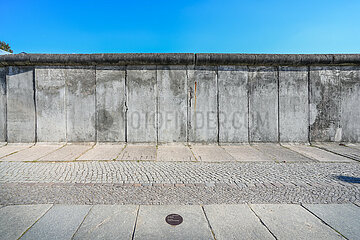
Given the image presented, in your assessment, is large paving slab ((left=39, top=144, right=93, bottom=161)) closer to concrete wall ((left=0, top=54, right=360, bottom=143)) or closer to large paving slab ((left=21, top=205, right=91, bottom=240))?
concrete wall ((left=0, top=54, right=360, bottom=143))

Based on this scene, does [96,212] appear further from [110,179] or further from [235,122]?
[235,122]

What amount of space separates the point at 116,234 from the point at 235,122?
5247 mm

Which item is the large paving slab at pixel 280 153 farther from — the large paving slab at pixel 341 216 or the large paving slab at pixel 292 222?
the large paving slab at pixel 292 222

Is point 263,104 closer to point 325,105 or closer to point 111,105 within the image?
point 325,105

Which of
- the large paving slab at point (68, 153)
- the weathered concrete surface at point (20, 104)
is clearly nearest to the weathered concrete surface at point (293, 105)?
the large paving slab at point (68, 153)

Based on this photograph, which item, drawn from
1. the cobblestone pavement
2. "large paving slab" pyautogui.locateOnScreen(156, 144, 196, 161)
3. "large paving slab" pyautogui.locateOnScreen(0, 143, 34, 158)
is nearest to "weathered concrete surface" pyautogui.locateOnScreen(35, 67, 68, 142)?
"large paving slab" pyautogui.locateOnScreen(0, 143, 34, 158)

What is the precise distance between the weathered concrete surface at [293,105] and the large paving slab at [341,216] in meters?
4.13

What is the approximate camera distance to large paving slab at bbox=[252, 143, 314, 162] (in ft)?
14.8

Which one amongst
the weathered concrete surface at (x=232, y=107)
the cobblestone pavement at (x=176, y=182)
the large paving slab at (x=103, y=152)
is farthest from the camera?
the weathered concrete surface at (x=232, y=107)

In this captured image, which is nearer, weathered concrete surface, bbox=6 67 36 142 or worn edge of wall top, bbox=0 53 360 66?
worn edge of wall top, bbox=0 53 360 66

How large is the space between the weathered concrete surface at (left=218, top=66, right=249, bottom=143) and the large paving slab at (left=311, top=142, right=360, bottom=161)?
2.55m

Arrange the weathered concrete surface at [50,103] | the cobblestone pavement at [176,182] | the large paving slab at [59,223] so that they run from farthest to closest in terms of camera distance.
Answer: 1. the weathered concrete surface at [50,103]
2. the cobblestone pavement at [176,182]
3. the large paving slab at [59,223]

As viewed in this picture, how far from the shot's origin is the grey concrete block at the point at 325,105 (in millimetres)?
6227

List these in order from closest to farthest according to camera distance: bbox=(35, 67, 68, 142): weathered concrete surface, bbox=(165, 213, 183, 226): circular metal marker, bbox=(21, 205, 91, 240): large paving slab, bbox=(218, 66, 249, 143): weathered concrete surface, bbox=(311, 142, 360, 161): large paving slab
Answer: bbox=(21, 205, 91, 240): large paving slab → bbox=(165, 213, 183, 226): circular metal marker → bbox=(311, 142, 360, 161): large paving slab → bbox=(35, 67, 68, 142): weathered concrete surface → bbox=(218, 66, 249, 143): weathered concrete surface
